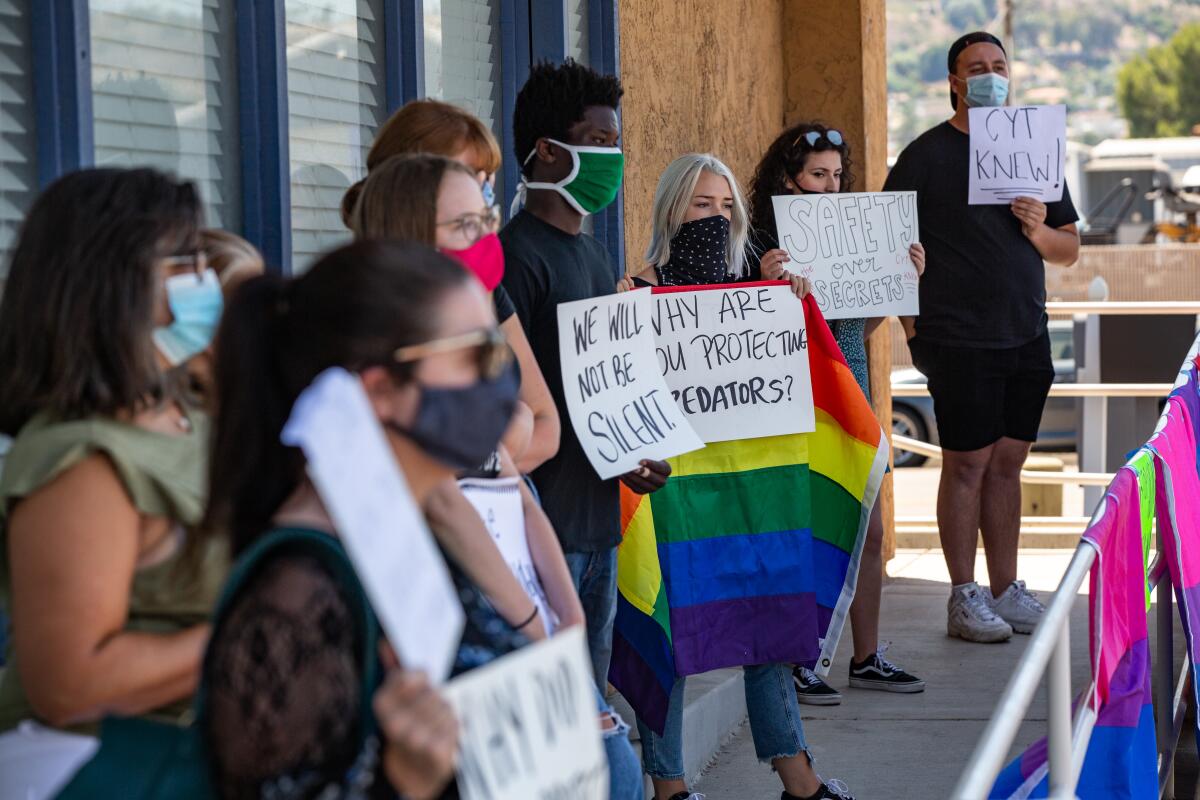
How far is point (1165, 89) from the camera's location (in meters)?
90.8

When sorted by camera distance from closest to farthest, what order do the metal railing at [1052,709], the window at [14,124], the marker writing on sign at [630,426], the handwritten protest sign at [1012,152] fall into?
the metal railing at [1052,709] → the window at [14,124] → the marker writing on sign at [630,426] → the handwritten protest sign at [1012,152]

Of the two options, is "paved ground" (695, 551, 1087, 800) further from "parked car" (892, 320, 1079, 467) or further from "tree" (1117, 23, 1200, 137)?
"tree" (1117, 23, 1200, 137)

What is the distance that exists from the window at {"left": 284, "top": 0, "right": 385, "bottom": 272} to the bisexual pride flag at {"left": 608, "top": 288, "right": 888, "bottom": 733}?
1.14 metres

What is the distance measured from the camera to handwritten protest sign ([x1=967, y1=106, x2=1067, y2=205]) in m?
5.99

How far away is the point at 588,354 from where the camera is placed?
3.66 m

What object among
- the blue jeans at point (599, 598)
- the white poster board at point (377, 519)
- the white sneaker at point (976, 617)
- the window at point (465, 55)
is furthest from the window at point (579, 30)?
the white poster board at point (377, 519)

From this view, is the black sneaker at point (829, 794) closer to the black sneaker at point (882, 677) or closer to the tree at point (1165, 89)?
the black sneaker at point (882, 677)

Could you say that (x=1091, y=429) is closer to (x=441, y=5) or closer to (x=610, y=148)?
(x=441, y=5)

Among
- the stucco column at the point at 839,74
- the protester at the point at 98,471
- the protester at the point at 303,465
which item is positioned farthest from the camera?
the stucco column at the point at 839,74

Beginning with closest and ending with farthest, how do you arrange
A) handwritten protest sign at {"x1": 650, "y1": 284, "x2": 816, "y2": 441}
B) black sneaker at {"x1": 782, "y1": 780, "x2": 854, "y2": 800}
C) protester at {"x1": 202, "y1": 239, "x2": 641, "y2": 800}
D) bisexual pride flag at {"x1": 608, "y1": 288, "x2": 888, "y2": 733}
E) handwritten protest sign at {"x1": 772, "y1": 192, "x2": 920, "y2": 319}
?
protester at {"x1": 202, "y1": 239, "x2": 641, "y2": 800} → black sneaker at {"x1": 782, "y1": 780, "x2": 854, "y2": 800} → bisexual pride flag at {"x1": 608, "y1": 288, "x2": 888, "y2": 733} → handwritten protest sign at {"x1": 650, "y1": 284, "x2": 816, "y2": 441} → handwritten protest sign at {"x1": 772, "y1": 192, "x2": 920, "y2": 319}

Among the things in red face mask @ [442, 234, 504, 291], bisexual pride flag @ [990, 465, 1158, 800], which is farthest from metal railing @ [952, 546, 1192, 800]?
red face mask @ [442, 234, 504, 291]

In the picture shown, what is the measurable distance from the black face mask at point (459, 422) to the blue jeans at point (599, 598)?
183cm

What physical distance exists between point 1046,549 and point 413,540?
8.15 meters

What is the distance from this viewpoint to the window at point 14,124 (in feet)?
10.1
